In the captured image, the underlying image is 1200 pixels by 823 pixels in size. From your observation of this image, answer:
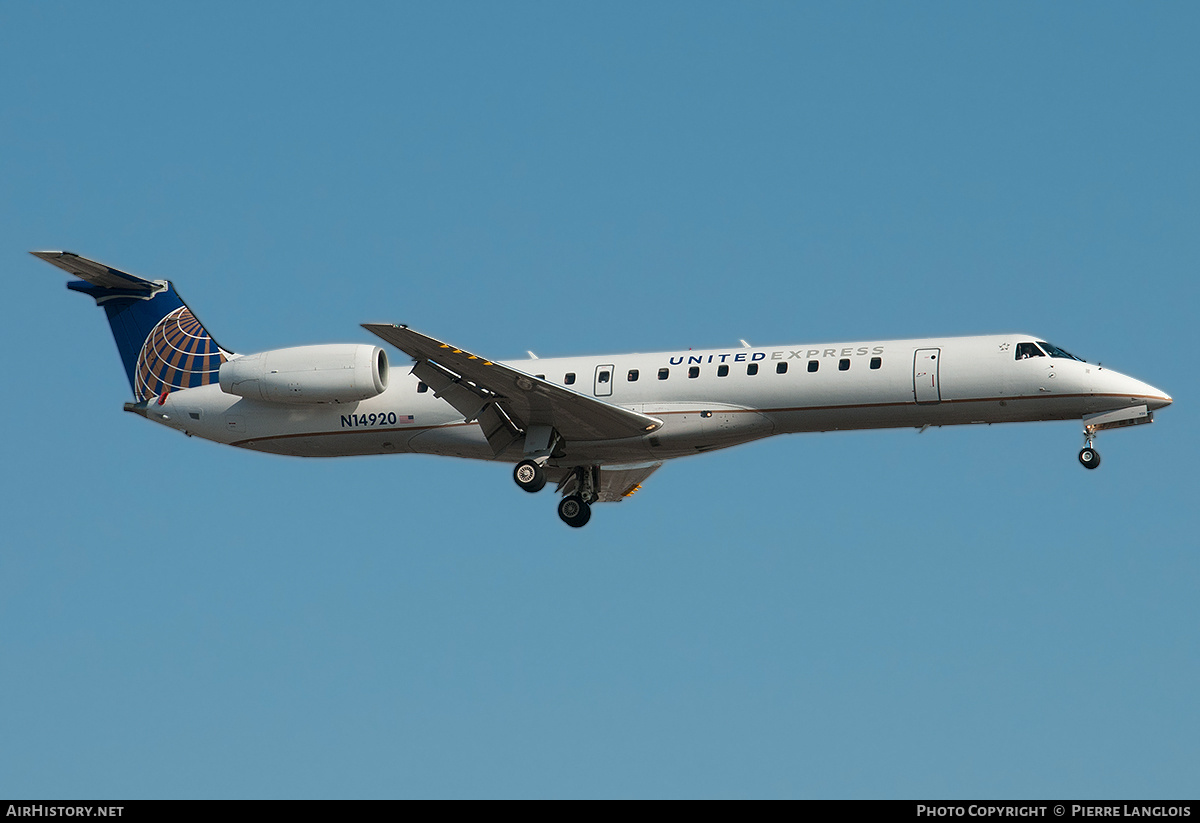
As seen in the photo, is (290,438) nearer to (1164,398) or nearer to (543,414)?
(543,414)

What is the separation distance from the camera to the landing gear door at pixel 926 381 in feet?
91.3

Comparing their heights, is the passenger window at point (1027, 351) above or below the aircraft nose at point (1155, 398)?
above

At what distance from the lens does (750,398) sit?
2845 centimetres

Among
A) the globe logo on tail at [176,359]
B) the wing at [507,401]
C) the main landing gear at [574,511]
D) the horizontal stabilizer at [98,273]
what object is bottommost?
the main landing gear at [574,511]

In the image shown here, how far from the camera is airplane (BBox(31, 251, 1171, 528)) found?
2780cm

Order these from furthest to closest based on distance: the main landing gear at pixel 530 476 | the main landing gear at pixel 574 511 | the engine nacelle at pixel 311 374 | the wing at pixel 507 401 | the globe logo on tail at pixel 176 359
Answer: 1. the globe logo on tail at pixel 176 359
2. the main landing gear at pixel 574 511
3. the engine nacelle at pixel 311 374
4. the main landing gear at pixel 530 476
5. the wing at pixel 507 401

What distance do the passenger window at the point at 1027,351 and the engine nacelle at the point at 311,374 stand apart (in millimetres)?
12422

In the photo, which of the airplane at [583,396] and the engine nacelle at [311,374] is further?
the engine nacelle at [311,374]

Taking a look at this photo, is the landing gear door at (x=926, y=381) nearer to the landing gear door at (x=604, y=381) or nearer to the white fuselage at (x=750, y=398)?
the white fuselage at (x=750, y=398)

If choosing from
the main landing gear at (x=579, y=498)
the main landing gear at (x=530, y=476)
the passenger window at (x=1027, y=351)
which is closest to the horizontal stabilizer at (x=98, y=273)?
the main landing gear at (x=530, y=476)

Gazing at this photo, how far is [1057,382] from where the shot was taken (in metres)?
27.6
